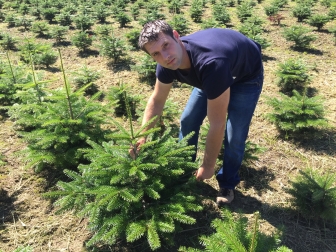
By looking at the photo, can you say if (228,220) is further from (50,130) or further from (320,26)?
(320,26)

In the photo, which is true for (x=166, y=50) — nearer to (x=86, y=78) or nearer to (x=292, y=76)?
(x=86, y=78)

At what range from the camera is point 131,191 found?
2883mm

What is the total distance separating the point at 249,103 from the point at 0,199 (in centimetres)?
354

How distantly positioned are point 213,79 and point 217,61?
0.54ft

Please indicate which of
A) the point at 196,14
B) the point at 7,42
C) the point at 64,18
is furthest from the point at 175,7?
the point at 7,42

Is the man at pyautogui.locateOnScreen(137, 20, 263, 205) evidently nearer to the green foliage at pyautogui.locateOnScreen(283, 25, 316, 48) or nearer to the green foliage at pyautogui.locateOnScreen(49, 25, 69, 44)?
the green foliage at pyautogui.locateOnScreen(283, 25, 316, 48)

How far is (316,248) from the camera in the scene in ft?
11.0

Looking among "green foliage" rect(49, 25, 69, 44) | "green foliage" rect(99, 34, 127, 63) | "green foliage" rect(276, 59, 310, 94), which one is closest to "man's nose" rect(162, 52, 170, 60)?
"green foliage" rect(276, 59, 310, 94)

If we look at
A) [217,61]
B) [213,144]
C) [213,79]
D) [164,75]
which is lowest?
[213,144]

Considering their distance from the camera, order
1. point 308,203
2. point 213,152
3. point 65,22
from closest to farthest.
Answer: point 213,152 < point 308,203 < point 65,22

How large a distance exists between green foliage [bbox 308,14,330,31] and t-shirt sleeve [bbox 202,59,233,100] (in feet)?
31.0

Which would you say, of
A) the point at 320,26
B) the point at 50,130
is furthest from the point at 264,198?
the point at 320,26

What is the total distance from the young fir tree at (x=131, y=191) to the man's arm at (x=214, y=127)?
0.74ft

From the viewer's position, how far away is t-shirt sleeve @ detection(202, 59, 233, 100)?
2.53m
